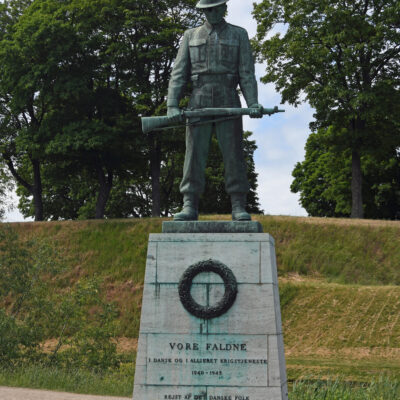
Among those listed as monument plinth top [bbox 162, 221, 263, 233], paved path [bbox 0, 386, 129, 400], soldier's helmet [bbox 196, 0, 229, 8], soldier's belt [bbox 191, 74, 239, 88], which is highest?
soldier's helmet [bbox 196, 0, 229, 8]

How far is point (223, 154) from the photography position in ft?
37.2

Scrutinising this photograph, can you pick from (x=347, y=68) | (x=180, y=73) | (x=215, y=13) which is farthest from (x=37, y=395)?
(x=347, y=68)

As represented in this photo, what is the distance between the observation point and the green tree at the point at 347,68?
113 feet

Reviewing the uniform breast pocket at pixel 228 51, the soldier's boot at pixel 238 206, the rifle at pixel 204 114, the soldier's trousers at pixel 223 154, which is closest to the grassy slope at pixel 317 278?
the soldier's boot at pixel 238 206

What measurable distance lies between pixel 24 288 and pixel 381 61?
23.1 metres

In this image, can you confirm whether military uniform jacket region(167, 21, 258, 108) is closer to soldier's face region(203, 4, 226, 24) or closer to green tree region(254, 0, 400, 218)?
soldier's face region(203, 4, 226, 24)

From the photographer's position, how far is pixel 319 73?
36125 mm

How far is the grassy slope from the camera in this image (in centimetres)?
2261

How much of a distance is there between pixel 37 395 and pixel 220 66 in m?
7.40

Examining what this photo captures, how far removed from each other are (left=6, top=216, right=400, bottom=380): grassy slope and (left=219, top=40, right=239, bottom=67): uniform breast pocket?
396 inches

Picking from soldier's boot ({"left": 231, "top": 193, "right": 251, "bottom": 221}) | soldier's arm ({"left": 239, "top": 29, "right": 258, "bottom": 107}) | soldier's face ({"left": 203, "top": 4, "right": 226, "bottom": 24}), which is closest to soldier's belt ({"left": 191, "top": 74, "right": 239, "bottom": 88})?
soldier's arm ({"left": 239, "top": 29, "right": 258, "bottom": 107})

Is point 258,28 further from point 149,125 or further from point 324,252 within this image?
point 149,125

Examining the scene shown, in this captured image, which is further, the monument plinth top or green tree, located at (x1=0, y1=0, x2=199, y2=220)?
green tree, located at (x1=0, y1=0, x2=199, y2=220)

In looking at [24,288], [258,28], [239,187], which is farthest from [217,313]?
[258,28]
